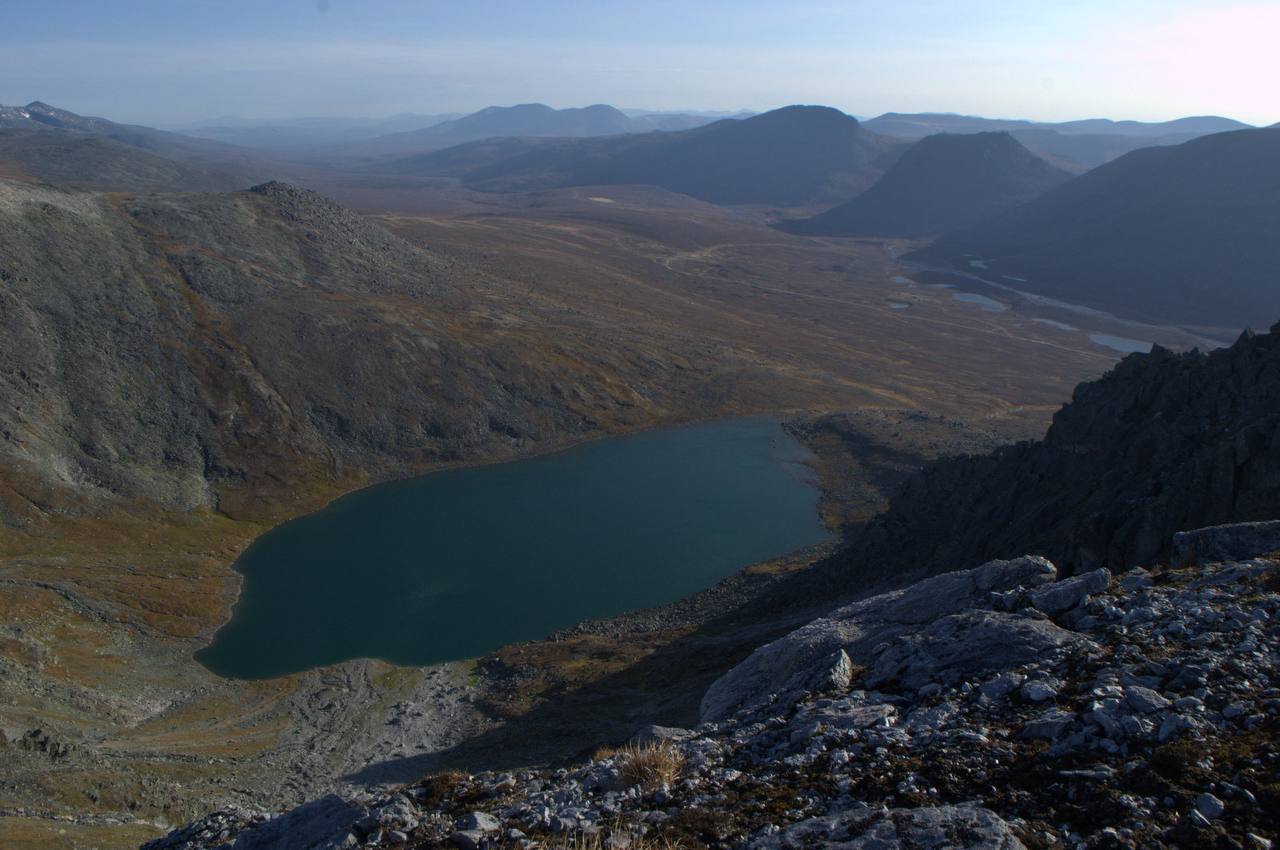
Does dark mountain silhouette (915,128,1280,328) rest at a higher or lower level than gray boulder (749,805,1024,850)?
higher

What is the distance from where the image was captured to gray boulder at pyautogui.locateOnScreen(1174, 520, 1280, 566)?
20641mm

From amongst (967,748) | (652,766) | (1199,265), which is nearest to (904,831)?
(967,748)

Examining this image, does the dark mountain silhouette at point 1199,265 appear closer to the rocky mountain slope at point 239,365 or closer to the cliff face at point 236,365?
the rocky mountain slope at point 239,365

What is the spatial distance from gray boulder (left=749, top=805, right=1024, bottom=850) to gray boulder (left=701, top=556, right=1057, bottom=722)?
886 cm

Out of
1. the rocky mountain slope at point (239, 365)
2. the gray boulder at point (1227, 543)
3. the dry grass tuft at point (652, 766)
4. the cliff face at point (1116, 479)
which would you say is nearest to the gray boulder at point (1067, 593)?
the gray boulder at point (1227, 543)

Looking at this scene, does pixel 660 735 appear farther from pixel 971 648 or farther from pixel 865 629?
pixel 865 629

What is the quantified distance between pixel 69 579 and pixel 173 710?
1426cm

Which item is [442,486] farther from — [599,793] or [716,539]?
[599,793]

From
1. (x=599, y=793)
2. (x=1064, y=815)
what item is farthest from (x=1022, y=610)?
(x=599, y=793)

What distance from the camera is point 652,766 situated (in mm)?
14109

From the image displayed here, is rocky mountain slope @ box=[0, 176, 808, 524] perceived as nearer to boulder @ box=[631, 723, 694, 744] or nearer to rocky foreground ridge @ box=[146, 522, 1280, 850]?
boulder @ box=[631, 723, 694, 744]

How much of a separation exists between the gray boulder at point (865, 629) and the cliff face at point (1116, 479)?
1075cm

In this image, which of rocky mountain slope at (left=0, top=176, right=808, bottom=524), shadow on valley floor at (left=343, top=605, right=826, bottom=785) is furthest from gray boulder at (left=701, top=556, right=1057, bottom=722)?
rocky mountain slope at (left=0, top=176, right=808, bottom=524)

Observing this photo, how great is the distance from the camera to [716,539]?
6669 cm
